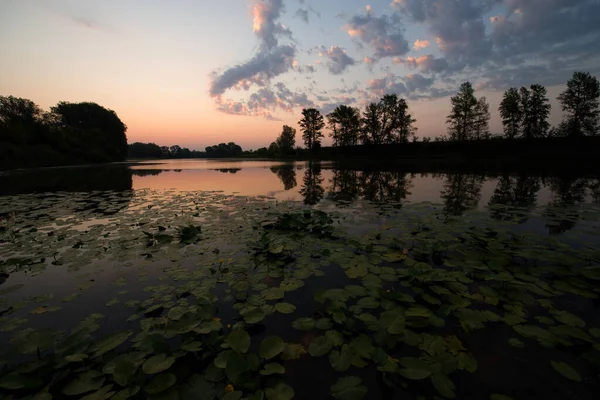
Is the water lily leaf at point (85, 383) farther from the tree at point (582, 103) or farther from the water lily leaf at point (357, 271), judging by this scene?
the tree at point (582, 103)

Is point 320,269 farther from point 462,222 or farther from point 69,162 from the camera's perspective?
point 69,162

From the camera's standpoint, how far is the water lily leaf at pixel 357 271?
393 cm

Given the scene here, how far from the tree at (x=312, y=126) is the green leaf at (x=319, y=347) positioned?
76332 mm

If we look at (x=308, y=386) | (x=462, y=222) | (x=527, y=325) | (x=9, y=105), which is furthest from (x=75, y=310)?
(x=9, y=105)

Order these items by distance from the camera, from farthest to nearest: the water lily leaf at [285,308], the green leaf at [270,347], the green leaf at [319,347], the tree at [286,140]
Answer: the tree at [286,140]
the water lily leaf at [285,308]
the green leaf at [319,347]
the green leaf at [270,347]

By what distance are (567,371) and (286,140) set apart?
76951mm

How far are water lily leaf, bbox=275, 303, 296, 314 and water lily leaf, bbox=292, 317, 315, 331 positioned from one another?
18cm

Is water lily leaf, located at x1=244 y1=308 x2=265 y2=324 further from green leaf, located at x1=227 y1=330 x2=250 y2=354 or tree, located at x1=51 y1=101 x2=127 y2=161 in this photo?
tree, located at x1=51 y1=101 x2=127 y2=161

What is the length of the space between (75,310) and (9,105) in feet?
299

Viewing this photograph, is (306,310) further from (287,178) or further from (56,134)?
(56,134)

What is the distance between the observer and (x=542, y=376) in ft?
7.20

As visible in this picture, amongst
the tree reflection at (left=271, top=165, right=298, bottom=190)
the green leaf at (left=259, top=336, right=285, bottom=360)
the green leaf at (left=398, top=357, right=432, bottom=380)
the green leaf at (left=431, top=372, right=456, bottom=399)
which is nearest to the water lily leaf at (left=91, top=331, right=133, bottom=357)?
the green leaf at (left=259, top=336, right=285, bottom=360)

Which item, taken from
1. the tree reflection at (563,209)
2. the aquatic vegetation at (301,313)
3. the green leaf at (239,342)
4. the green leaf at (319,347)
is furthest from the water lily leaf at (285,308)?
the tree reflection at (563,209)

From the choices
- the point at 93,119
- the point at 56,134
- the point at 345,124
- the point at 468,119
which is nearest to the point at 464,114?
the point at 468,119
